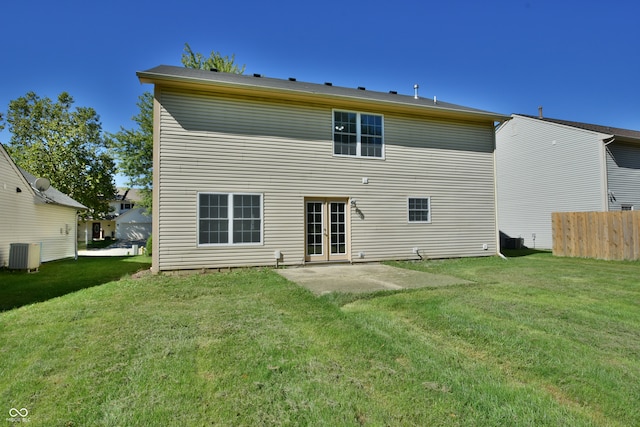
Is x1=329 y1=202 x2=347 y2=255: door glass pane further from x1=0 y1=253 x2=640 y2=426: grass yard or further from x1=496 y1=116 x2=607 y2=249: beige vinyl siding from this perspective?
x1=496 y1=116 x2=607 y2=249: beige vinyl siding

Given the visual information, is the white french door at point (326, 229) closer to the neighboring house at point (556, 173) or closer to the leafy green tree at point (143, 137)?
the neighboring house at point (556, 173)

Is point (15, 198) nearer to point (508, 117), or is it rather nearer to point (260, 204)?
point (260, 204)

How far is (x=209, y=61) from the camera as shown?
69.9 ft

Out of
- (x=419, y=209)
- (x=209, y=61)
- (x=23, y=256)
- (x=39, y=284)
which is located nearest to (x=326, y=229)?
(x=419, y=209)

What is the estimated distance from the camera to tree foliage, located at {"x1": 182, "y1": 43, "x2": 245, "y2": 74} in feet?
69.3

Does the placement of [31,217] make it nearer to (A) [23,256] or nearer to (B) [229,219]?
(A) [23,256]

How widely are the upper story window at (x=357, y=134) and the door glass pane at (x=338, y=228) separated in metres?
1.68

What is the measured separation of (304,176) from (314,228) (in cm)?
160

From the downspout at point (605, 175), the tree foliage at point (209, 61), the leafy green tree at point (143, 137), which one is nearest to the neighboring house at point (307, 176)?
the downspout at point (605, 175)

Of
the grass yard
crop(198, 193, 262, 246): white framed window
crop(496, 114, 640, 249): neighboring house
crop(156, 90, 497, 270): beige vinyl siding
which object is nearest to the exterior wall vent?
crop(156, 90, 497, 270): beige vinyl siding

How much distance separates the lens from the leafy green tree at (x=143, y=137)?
69.7 ft

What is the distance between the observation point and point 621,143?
14812 mm

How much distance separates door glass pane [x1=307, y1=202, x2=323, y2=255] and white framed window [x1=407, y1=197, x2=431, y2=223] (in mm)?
3100

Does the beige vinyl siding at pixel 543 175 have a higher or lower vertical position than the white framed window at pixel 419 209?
higher
